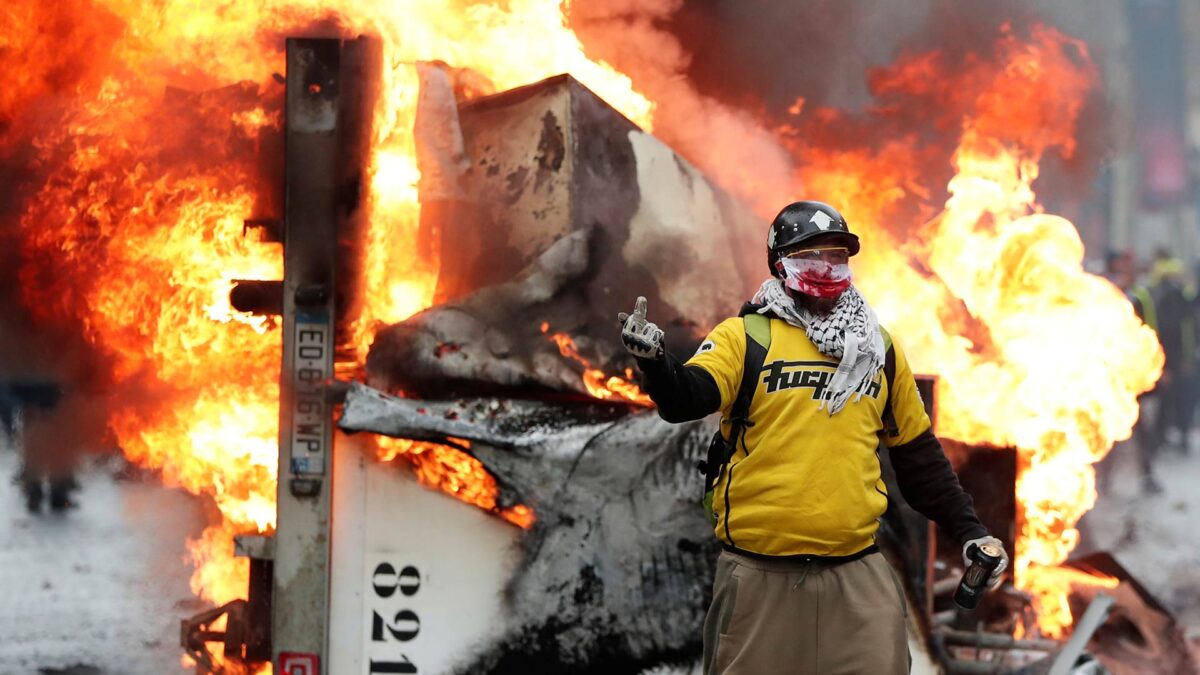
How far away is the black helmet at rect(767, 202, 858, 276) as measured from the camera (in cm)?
303

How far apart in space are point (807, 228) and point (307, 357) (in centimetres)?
174

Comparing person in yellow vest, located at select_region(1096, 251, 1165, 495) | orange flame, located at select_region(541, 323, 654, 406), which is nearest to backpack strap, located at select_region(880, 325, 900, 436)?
orange flame, located at select_region(541, 323, 654, 406)

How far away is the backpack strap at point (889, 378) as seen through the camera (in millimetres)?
3170

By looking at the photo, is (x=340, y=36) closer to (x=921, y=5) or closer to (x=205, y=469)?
(x=205, y=469)

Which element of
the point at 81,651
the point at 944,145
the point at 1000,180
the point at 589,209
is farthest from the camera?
the point at 944,145

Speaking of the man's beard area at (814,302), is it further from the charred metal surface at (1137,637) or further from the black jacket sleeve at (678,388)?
the charred metal surface at (1137,637)

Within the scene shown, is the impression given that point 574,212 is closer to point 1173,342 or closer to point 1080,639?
point 1080,639

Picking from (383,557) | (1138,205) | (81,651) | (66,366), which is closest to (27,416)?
(66,366)

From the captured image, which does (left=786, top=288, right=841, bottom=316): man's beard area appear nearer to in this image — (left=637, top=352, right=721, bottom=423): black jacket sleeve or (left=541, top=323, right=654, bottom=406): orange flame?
(left=637, top=352, right=721, bottom=423): black jacket sleeve

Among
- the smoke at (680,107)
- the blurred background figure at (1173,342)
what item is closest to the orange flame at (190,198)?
the smoke at (680,107)

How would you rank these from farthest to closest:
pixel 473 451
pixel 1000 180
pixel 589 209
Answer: pixel 1000 180 < pixel 589 209 < pixel 473 451

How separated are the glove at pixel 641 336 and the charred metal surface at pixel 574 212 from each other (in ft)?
4.45

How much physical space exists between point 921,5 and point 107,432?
4591mm

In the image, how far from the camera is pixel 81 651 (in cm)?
552
